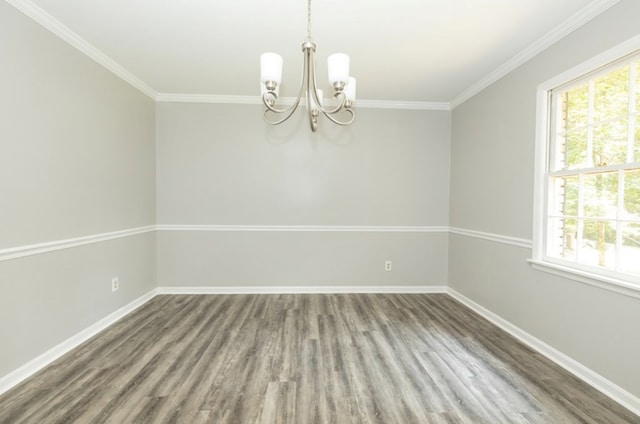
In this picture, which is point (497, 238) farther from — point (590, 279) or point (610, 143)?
point (610, 143)

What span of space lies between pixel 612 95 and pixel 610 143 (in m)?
0.32

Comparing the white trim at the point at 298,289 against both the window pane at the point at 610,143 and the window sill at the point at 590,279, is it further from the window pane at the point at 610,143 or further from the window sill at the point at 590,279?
the window pane at the point at 610,143

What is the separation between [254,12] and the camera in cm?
200

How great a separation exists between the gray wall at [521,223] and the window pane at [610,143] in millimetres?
470

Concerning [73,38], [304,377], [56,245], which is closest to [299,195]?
[304,377]

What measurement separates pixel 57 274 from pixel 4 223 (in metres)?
0.57

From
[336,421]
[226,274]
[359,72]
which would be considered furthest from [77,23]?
[336,421]

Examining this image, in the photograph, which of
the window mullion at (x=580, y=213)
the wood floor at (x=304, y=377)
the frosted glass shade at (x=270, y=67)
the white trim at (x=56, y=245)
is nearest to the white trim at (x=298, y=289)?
the wood floor at (x=304, y=377)

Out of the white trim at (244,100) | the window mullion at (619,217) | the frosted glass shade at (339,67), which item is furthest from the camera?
the white trim at (244,100)

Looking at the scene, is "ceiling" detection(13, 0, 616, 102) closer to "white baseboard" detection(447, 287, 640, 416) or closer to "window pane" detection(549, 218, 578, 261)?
"window pane" detection(549, 218, 578, 261)

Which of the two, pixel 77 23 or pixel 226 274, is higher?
pixel 77 23

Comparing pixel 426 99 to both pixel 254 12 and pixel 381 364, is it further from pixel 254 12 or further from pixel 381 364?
pixel 381 364

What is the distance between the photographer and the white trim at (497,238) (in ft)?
8.22

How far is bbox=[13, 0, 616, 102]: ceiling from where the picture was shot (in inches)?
76.4
